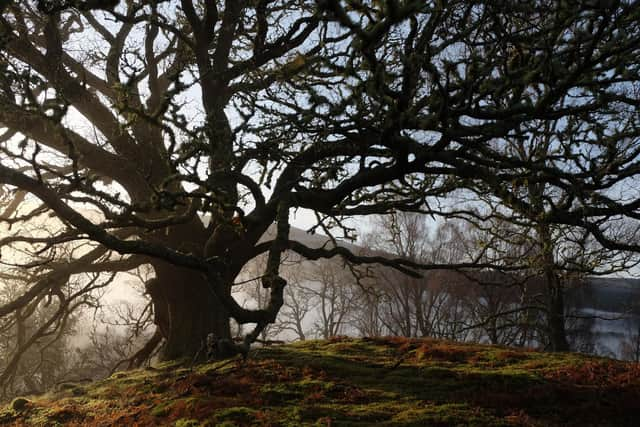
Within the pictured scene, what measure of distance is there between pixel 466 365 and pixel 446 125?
398 centimetres

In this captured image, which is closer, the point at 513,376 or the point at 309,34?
the point at 513,376

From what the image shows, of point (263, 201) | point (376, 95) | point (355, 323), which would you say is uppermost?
point (376, 95)

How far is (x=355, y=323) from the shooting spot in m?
44.2

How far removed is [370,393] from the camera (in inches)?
203

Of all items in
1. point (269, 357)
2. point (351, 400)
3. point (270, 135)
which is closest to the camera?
point (351, 400)

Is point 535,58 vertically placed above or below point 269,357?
above

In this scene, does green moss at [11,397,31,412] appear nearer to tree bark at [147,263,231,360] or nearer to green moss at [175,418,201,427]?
tree bark at [147,263,231,360]

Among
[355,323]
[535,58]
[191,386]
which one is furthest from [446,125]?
[355,323]

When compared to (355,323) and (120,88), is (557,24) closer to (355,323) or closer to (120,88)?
(120,88)

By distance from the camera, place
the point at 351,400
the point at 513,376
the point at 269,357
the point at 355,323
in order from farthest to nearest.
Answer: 1. the point at 355,323
2. the point at 269,357
3. the point at 513,376
4. the point at 351,400

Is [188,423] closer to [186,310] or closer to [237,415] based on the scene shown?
[237,415]

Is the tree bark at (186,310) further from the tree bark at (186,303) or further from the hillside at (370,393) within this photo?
the hillside at (370,393)

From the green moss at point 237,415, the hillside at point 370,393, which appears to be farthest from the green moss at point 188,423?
the green moss at point 237,415

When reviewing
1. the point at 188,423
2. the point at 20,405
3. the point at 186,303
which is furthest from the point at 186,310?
the point at 188,423
